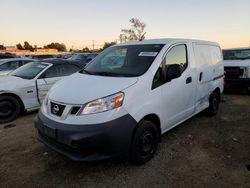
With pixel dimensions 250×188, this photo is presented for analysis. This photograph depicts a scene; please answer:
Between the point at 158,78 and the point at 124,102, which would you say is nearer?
the point at 124,102

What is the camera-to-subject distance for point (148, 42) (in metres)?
4.10

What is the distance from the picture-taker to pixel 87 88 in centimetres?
312

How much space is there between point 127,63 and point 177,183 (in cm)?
202

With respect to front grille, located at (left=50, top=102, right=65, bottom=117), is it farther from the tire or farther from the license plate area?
the tire

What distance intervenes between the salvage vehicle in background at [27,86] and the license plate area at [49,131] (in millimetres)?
2955

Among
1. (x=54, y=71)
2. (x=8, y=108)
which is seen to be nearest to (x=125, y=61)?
(x=54, y=71)

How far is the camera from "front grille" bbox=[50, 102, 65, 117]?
3014 millimetres

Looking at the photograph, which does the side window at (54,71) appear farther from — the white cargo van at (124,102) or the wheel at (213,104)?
the wheel at (213,104)

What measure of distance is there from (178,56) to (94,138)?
7.42ft

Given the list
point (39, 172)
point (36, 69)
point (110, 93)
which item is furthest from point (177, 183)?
point (36, 69)

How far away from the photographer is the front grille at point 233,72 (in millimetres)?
8141

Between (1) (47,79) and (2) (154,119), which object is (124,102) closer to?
(2) (154,119)

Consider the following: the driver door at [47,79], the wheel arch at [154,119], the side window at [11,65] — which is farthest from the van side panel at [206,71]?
the side window at [11,65]

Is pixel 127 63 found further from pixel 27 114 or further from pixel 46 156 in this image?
pixel 27 114
